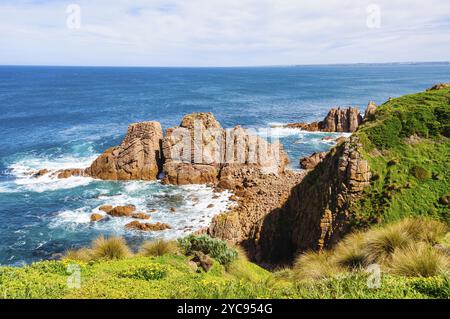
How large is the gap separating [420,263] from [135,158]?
132ft

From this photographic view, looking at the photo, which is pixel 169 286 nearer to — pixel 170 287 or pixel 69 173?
pixel 170 287

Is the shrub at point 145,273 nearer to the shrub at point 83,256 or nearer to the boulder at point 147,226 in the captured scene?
the shrub at point 83,256

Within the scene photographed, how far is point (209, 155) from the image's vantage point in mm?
45688

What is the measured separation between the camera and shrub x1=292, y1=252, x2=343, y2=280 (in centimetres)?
1177

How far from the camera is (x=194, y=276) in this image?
40.0 feet

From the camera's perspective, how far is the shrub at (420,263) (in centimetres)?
1012

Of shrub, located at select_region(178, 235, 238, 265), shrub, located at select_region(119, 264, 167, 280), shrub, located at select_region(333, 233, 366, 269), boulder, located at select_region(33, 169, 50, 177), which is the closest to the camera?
→ shrub, located at select_region(119, 264, 167, 280)

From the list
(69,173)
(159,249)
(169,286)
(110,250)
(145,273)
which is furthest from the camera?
(69,173)

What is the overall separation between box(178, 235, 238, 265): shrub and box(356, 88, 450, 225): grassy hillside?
27.7ft

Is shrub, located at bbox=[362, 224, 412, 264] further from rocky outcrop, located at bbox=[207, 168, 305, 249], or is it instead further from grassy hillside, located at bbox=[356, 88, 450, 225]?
rocky outcrop, located at bbox=[207, 168, 305, 249]

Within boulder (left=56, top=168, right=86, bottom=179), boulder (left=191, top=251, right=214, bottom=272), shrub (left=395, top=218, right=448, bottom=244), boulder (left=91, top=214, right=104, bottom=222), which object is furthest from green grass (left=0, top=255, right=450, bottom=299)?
boulder (left=56, top=168, right=86, bottom=179)

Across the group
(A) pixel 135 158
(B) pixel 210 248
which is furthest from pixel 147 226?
(B) pixel 210 248
